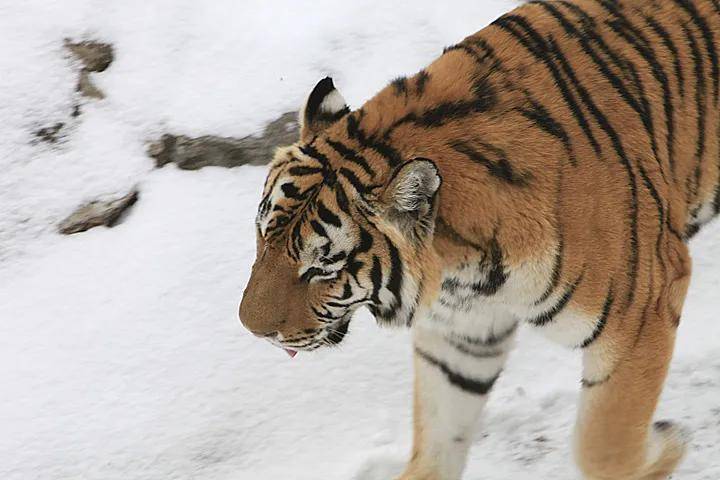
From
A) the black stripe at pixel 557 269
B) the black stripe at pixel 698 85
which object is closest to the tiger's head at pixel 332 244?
the black stripe at pixel 557 269

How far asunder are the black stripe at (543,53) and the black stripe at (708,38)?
38 cm

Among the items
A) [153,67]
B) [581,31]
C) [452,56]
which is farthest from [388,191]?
[153,67]

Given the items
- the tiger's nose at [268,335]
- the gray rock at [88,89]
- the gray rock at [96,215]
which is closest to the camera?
the tiger's nose at [268,335]

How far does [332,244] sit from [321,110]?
0.97 ft

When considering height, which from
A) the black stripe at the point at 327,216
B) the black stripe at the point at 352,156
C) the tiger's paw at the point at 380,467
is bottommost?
the tiger's paw at the point at 380,467

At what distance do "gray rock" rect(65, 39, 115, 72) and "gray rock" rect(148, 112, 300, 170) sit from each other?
407mm

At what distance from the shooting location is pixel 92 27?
11.1 feet

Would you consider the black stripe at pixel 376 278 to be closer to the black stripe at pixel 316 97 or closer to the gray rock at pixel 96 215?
the black stripe at pixel 316 97

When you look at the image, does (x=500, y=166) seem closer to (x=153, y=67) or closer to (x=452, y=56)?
(x=452, y=56)

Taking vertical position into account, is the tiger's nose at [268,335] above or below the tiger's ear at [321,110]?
below

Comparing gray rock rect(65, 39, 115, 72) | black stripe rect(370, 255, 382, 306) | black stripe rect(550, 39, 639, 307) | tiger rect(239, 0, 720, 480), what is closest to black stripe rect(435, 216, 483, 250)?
tiger rect(239, 0, 720, 480)

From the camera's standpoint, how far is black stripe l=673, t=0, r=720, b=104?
206cm

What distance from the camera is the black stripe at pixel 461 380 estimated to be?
87.7 inches

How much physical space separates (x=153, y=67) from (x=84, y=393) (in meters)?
1.23
